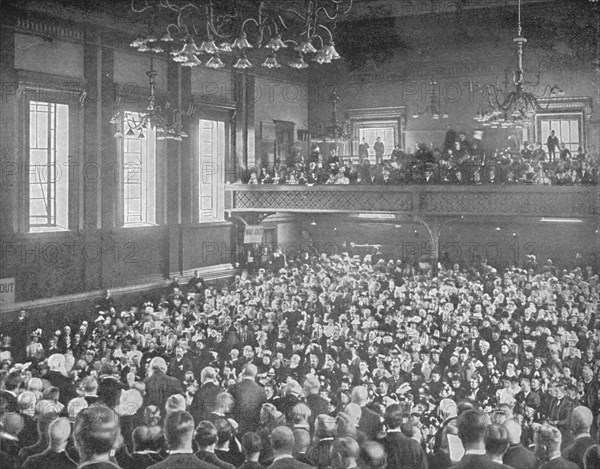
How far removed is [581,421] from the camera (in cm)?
732

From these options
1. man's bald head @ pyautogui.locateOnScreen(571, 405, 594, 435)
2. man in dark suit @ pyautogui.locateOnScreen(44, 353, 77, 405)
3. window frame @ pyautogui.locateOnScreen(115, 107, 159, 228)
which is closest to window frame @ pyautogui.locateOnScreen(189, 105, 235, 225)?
window frame @ pyautogui.locateOnScreen(115, 107, 159, 228)

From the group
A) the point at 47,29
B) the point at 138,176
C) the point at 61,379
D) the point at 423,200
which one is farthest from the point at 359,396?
the point at 138,176

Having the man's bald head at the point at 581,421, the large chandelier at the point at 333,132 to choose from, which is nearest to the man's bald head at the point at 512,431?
the man's bald head at the point at 581,421

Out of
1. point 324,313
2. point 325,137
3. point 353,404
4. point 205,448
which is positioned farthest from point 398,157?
point 205,448

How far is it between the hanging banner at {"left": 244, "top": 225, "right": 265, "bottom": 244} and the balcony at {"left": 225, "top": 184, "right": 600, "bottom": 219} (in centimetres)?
78

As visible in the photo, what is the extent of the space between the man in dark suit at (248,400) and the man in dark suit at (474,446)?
2790 mm

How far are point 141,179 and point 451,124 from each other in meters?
10.0

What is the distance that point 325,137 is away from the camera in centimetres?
2123

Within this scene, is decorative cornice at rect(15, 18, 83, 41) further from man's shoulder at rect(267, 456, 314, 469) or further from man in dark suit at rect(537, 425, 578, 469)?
man in dark suit at rect(537, 425, 578, 469)

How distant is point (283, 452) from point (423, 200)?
12.1 meters

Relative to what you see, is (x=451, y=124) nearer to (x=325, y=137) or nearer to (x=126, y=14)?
(x=325, y=137)

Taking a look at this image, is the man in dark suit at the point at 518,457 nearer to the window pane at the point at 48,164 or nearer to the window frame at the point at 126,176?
the window pane at the point at 48,164

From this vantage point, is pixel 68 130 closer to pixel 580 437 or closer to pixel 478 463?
pixel 478 463

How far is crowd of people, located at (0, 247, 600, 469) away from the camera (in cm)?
713
